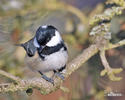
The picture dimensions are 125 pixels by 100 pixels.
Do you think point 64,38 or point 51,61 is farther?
point 64,38

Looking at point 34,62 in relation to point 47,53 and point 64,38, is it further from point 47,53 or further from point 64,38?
point 64,38

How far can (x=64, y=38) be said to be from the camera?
123cm

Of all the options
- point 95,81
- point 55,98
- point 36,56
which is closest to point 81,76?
point 95,81

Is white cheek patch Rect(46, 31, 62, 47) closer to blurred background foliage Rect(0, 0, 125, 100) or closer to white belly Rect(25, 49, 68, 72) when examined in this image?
white belly Rect(25, 49, 68, 72)

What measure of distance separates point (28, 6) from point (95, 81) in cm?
41

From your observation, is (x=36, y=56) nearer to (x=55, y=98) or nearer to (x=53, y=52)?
(x=53, y=52)

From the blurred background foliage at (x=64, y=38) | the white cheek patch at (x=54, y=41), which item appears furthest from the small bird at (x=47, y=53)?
the blurred background foliage at (x=64, y=38)

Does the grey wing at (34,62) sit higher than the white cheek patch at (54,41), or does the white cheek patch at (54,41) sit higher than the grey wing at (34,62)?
the white cheek patch at (54,41)

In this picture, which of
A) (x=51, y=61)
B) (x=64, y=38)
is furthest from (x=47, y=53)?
(x=64, y=38)

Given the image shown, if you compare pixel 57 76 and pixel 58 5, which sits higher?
pixel 58 5

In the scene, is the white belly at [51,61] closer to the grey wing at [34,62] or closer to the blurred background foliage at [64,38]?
the grey wing at [34,62]

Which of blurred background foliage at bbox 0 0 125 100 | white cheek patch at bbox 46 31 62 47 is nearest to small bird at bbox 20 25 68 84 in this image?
white cheek patch at bbox 46 31 62 47

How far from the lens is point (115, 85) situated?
1.23 meters

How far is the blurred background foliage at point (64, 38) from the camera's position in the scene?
1.15m
